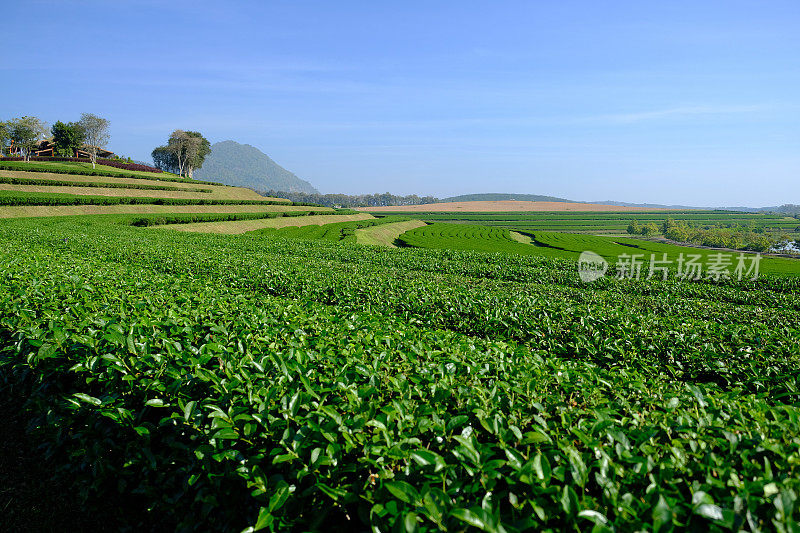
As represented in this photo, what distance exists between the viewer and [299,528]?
6.64ft

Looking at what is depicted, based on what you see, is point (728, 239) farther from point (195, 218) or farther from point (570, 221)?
point (195, 218)

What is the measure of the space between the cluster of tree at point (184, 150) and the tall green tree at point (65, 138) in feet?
53.4

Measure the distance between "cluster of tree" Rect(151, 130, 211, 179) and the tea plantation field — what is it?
3520 inches

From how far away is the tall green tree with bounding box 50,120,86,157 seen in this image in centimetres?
6706

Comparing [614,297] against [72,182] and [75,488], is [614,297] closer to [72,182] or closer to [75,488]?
[75,488]

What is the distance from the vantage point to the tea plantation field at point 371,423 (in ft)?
5.70

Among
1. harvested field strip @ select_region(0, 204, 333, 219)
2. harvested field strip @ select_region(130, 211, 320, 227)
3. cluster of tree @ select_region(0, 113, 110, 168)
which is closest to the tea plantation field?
harvested field strip @ select_region(130, 211, 320, 227)

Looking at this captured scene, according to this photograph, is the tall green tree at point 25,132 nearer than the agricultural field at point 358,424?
No

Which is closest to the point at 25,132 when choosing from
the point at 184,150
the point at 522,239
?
the point at 184,150

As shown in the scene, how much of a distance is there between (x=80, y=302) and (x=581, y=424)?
580 cm

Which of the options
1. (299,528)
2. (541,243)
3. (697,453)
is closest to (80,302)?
(299,528)

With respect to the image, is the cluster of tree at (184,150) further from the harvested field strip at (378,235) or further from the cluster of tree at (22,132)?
the harvested field strip at (378,235)

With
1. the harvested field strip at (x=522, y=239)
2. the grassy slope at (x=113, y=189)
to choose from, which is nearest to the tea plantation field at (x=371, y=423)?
the grassy slope at (x=113, y=189)

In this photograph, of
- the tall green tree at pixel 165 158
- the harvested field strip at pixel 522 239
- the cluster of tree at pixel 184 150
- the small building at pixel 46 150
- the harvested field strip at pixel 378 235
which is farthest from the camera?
the tall green tree at pixel 165 158
